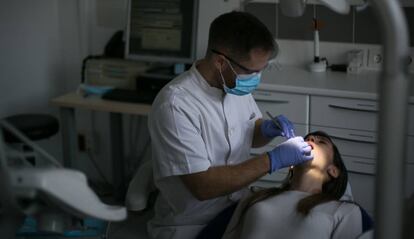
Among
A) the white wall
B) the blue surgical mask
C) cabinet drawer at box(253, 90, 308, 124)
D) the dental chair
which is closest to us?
the dental chair

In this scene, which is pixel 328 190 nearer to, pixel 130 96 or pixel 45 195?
pixel 45 195

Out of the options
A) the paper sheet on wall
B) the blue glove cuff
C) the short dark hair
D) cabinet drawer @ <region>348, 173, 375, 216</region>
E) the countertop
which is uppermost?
the short dark hair

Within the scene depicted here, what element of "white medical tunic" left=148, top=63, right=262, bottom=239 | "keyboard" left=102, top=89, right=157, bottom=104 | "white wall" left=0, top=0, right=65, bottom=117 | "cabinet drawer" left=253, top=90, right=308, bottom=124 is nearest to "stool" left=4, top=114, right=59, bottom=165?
"keyboard" left=102, top=89, right=157, bottom=104

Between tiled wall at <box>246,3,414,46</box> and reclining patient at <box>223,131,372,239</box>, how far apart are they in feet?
4.69

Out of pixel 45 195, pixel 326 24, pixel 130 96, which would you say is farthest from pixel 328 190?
pixel 326 24

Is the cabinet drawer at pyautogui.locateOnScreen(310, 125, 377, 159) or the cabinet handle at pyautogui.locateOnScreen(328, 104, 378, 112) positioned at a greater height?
the cabinet handle at pyautogui.locateOnScreen(328, 104, 378, 112)

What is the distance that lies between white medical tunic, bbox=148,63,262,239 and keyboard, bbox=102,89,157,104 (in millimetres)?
1104

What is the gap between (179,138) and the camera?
196 centimetres

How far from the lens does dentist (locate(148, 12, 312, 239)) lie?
6.43ft

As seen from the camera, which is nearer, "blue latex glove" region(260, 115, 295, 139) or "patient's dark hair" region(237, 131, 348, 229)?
"patient's dark hair" region(237, 131, 348, 229)

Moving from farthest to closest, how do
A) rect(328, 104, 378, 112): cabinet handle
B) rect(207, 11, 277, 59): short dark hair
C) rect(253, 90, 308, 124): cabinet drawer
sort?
rect(253, 90, 308, 124): cabinet drawer < rect(328, 104, 378, 112): cabinet handle < rect(207, 11, 277, 59): short dark hair

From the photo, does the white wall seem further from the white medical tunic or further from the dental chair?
the dental chair

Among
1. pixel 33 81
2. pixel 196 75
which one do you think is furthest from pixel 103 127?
pixel 196 75

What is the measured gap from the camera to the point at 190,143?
1.96 metres
